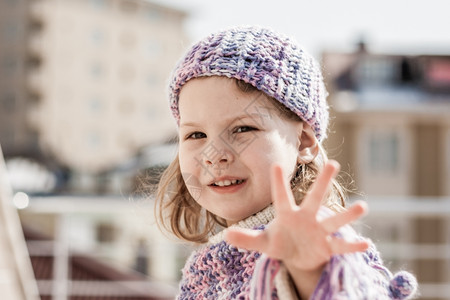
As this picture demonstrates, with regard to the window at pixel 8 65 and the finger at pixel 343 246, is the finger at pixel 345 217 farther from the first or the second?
the window at pixel 8 65

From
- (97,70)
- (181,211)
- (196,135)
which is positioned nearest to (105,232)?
(97,70)

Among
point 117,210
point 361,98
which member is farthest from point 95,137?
point 117,210

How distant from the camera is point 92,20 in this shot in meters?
37.0

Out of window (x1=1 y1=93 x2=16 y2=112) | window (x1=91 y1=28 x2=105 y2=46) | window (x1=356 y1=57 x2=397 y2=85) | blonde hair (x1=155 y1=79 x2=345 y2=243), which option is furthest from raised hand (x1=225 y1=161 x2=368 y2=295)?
window (x1=91 y1=28 x2=105 y2=46)

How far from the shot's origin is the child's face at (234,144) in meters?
1.05

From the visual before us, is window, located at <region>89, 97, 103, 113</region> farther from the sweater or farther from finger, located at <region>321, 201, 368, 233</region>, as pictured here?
finger, located at <region>321, 201, 368, 233</region>

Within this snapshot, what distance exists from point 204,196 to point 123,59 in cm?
3714

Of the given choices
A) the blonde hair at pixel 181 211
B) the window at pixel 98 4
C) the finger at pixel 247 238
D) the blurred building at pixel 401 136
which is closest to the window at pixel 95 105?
the window at pixel 98 4

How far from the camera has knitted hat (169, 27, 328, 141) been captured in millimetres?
1071

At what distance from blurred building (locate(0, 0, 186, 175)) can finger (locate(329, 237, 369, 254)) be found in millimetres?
32591

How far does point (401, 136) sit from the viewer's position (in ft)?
53.9

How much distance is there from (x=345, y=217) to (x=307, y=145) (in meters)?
0.38

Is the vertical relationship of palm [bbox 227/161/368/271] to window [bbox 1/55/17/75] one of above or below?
below

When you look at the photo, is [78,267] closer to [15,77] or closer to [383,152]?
[383,152]
